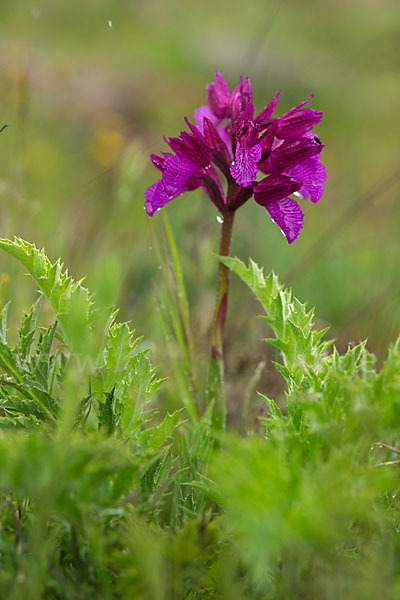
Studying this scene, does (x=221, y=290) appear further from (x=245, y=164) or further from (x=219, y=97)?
(x=219, y=97)

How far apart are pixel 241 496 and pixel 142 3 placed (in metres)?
17.2

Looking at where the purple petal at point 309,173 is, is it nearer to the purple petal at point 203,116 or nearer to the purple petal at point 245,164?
the purple petal at point 245,164

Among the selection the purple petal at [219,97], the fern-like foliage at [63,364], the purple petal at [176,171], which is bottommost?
the fern-like foliage at [63,364]

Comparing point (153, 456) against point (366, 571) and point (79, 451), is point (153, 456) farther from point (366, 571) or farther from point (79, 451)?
point (366, 571)

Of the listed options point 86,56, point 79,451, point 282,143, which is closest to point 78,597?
point 79,451

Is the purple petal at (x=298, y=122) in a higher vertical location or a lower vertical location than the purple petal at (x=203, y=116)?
higher

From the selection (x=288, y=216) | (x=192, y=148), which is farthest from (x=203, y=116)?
(x=288, y=216)

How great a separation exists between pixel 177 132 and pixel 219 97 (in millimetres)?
4324

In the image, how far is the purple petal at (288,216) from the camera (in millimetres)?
1062

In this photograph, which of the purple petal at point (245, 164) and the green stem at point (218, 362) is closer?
the purple petal at point (245, 164)

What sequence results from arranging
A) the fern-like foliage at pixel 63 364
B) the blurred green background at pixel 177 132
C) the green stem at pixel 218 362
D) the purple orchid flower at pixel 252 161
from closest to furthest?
the fern-like foliage at pixel 63 364 → the purple orchid flower at pixel 252 161 → the green stem at pixel 218 362 → the blurred green background at pixel 177 132

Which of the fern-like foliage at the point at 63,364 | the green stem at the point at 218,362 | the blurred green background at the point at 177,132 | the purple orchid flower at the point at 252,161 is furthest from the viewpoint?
the blurred green background at the point at 177,132

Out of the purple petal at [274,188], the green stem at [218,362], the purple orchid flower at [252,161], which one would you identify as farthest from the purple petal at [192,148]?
the green stem at [218,362]

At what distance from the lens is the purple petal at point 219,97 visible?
116cm
